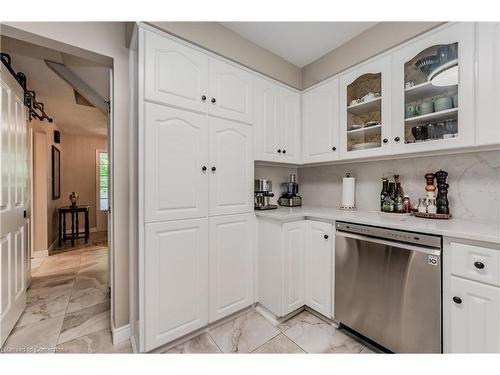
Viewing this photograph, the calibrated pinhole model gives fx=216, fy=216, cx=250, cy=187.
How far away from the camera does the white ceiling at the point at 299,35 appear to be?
1697mm

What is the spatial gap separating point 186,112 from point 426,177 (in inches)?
71.1

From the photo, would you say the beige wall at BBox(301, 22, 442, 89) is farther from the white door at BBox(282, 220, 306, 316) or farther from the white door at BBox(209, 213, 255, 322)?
the white door at BBox(209, 213, 255, 322)

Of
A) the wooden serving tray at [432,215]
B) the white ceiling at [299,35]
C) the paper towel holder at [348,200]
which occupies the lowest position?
the wooden serving tray at [432,215]

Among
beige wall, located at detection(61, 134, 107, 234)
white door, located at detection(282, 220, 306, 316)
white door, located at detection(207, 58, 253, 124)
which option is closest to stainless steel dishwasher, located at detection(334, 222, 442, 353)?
white door, located at detection(282, 220, 306, 316)

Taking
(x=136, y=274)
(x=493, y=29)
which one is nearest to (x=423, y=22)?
(x=493, y=29)

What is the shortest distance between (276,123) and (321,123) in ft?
1.47

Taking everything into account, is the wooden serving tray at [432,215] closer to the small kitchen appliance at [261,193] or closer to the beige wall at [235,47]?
the small kitchen appliance at [261,193]

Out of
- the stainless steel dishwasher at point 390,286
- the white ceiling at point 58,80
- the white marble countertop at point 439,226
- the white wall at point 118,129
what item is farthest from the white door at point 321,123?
the white ceiling at point 58,80

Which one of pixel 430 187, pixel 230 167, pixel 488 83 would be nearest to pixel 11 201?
pixel 230 167

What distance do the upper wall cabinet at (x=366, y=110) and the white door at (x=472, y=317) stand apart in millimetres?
987

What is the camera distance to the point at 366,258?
57.6 inches

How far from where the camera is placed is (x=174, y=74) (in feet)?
4.74

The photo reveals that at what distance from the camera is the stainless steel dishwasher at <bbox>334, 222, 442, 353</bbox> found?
1.20 meters

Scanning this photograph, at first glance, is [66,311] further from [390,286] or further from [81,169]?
[81,169]
